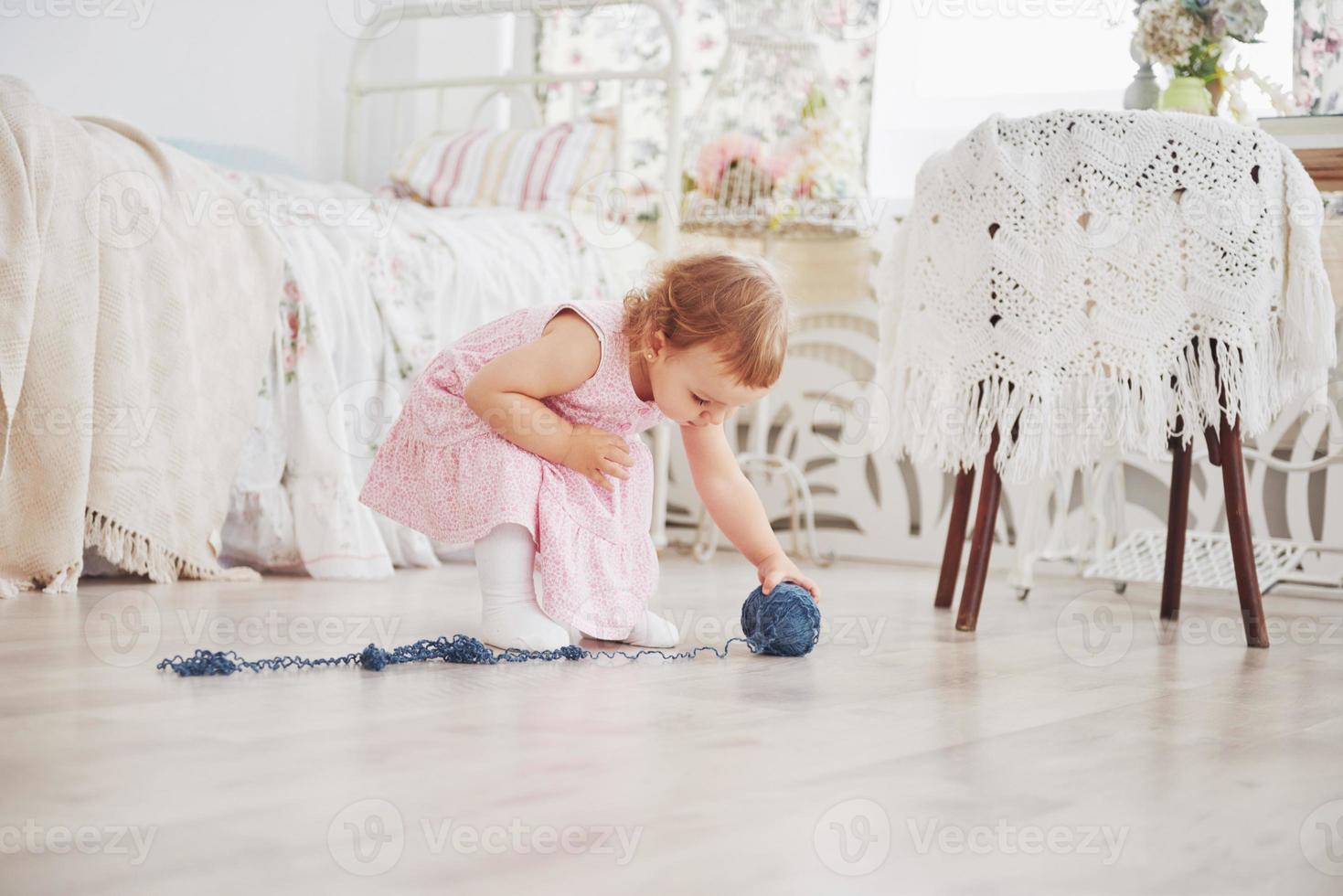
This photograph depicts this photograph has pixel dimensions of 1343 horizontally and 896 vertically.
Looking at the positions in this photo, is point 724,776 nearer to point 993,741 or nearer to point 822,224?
point 993,741

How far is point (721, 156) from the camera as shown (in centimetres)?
283

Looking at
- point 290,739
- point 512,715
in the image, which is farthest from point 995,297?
point 290,739

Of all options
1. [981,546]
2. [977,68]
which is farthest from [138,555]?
[977,68]

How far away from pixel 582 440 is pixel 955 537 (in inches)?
28.8

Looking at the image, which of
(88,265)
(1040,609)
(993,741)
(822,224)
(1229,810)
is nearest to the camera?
(1229,810)

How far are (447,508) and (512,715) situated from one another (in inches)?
17.9

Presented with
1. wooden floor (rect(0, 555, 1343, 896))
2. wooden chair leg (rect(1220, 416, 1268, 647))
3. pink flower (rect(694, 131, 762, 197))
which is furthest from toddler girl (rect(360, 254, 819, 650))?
pink flower (rect(694, 131, 762, 197))

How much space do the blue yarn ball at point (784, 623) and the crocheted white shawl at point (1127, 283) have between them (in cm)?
43

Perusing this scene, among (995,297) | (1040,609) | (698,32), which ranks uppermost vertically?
(698,32)

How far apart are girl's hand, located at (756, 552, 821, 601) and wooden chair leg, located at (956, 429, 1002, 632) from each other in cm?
33

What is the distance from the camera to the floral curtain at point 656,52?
305 centimetres

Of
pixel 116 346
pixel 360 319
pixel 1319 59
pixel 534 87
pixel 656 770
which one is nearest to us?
pixel 656 770

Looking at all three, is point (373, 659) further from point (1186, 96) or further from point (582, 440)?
point (1186, 96)

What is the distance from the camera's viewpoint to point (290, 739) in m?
0.90
